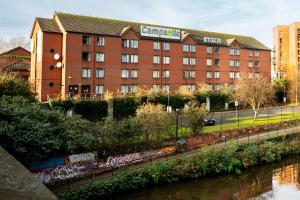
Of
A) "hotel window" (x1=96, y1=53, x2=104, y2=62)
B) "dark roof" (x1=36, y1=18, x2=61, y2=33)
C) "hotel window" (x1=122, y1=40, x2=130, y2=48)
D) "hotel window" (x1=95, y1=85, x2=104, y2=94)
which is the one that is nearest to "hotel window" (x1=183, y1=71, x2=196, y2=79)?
"hotel window" (x1=122, y1=40, x2=130, y2=48)

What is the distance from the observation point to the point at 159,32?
6072 cm

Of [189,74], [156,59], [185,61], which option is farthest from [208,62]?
[156,59]

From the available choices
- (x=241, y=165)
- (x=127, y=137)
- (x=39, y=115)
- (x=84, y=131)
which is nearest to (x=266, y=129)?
(x=241, y=165)

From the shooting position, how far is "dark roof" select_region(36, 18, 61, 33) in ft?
170

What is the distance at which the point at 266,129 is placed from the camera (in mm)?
46156

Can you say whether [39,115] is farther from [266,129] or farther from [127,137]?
[266,129]

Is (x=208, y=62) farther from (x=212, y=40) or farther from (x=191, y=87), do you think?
(x=191, y=87)

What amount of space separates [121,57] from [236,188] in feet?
109

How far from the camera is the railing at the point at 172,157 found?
83.1 feet

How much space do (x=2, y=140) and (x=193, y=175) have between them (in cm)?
1702

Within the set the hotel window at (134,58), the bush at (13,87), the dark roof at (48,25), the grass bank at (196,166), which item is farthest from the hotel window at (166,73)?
the bush at (13,87)

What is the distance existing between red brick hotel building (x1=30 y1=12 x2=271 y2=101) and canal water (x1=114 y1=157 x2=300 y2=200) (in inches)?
1098

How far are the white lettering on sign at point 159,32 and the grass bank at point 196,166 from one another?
29.2 meters

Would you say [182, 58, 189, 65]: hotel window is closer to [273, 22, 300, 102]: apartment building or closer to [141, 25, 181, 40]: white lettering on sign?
[141, 25, 181, 40]: white lettering on sign
